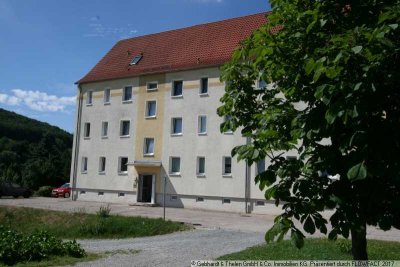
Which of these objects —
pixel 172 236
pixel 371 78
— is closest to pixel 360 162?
pixel 371 78

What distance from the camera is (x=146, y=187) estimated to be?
115 feet

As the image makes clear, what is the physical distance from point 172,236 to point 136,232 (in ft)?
7.69

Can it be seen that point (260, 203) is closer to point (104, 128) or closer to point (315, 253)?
point (104, 128)

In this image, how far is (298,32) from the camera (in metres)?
3.96

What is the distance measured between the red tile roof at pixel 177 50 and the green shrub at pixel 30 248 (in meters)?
21.1

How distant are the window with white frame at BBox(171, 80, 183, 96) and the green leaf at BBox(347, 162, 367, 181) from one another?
3127cm

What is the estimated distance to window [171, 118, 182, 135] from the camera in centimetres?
3353

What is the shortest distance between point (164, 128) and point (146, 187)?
4779 mm

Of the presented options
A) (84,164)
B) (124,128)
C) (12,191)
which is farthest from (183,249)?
(12,191)

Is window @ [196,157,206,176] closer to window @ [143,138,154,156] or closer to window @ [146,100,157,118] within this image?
window @ [143,138,154,156]

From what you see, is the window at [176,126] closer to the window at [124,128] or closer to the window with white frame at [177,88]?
the window with white frame at [177,88]

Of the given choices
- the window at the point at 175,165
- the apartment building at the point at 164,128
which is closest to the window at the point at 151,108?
the apartment building at the point at 164,128

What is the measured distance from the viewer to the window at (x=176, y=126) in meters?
33.5

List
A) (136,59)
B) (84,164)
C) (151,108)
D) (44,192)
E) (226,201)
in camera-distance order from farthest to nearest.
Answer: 1. (44,192)
2. (84,164)
3. (136,59)
4. (151,108)
5. (226,201)
